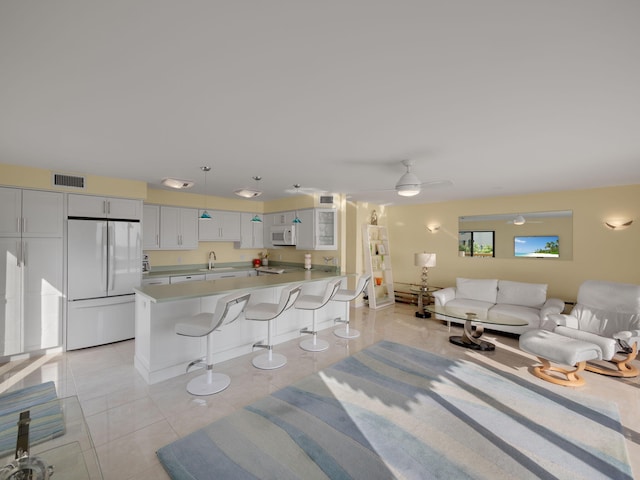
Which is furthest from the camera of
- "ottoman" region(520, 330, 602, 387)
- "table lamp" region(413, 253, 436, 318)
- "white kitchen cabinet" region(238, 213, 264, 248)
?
"white kitchen cabinet" region(238, 213, 264, 248)

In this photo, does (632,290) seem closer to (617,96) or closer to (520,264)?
(520,264)

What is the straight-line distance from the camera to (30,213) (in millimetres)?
3789

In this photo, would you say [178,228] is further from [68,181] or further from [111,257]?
[68,181]

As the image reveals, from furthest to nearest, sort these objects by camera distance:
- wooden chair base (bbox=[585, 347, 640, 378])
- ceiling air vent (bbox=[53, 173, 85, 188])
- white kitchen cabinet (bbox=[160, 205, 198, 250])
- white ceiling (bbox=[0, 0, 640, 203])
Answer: white kitchen cabinet (bbox=[160, 205, 198, 250]) → ceiling air vent (bbox=[53, 173, 85, 188]) → wooden chair base (bbox=[585, 347, 640, 378]) → white ceiling (bbox=[0, 0, 640, 203])

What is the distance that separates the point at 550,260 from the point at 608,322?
1586 millimetres

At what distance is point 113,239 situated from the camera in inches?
172

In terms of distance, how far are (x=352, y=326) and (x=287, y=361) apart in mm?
1840

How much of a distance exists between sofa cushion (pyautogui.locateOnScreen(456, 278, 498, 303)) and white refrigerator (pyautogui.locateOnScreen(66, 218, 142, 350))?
587 centimetres

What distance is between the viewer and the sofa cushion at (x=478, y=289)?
5411mm

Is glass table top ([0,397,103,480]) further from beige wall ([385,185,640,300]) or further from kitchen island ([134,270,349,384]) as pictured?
beige wall ([385,185,640,300])

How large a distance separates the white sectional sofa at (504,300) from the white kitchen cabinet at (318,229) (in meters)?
2.35

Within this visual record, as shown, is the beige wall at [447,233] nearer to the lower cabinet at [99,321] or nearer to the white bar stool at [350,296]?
the white bar stool at [350,296]

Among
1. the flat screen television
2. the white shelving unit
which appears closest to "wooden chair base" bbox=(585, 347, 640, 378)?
the flat screen television

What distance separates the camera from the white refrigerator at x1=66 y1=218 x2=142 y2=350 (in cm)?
407
